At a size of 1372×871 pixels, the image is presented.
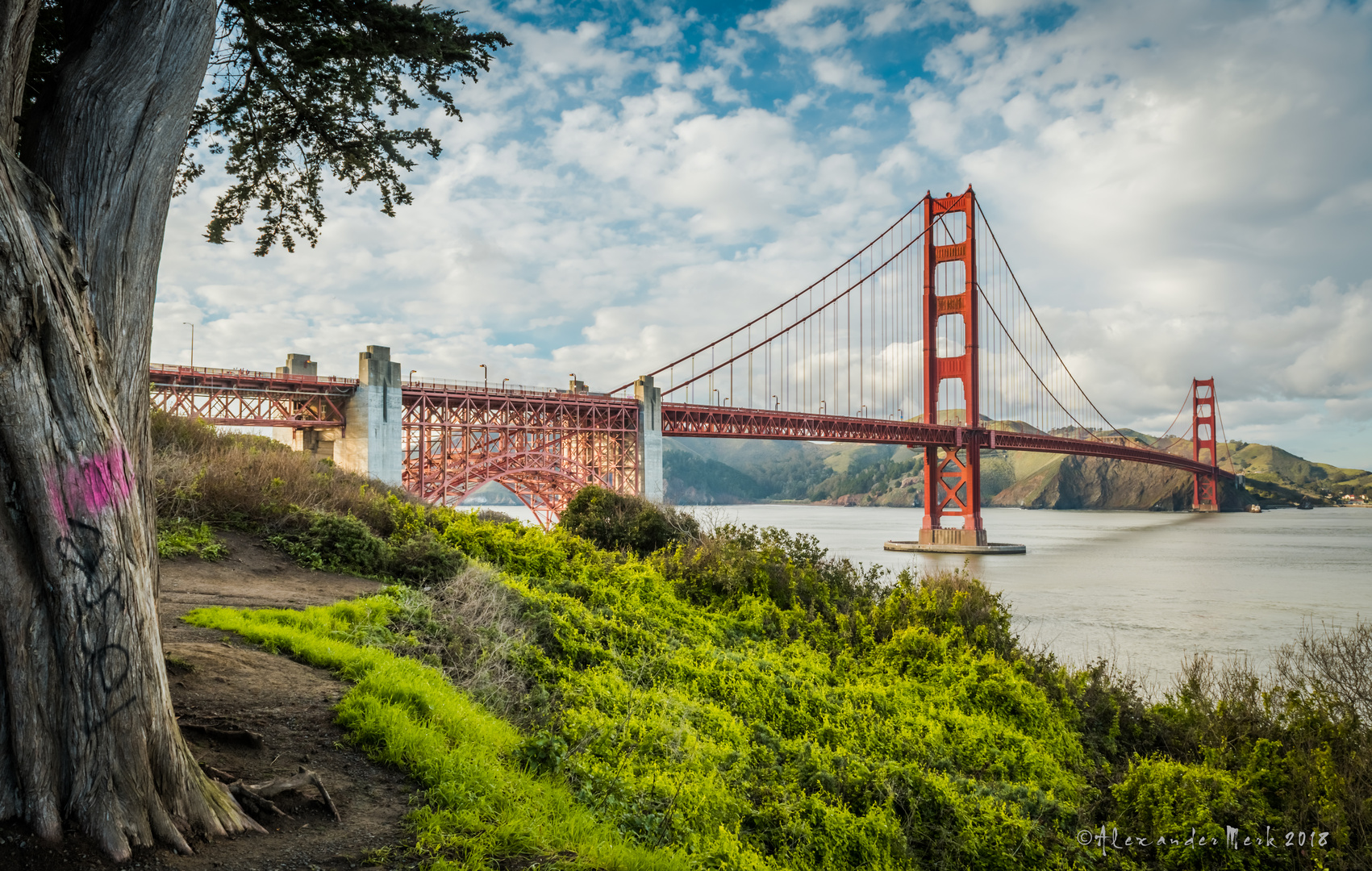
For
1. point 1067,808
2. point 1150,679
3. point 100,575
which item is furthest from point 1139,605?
point 100,575

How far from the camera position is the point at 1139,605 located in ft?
78.1

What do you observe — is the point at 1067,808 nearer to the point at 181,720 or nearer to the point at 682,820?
the point at 682,820

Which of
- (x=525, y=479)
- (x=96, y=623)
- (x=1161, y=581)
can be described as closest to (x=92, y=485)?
(x=96, y=623)

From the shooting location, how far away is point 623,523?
592 inches

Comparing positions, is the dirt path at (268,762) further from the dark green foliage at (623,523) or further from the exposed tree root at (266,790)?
the dark green foliage at (623,523)

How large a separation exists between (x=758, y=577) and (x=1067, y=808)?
5890 mm

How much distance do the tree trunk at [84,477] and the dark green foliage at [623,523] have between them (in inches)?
416

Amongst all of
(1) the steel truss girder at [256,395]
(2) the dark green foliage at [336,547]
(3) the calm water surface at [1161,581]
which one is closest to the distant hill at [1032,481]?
(3) the calm water surface at [1161,581]

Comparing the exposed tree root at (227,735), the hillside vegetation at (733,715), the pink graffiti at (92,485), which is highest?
the pink graffiti at (92,485)

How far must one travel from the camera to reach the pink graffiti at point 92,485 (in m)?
3.05

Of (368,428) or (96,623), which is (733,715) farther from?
(368,428)

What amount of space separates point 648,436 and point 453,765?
Answer: 109 feet

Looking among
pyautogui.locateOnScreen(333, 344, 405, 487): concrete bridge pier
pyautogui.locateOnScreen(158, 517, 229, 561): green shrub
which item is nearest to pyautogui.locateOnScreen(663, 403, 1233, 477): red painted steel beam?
pyautogui.locateOnScreen(333, 344, 405, 487): concrete bridge pier

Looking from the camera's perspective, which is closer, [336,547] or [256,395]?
[336,547]
